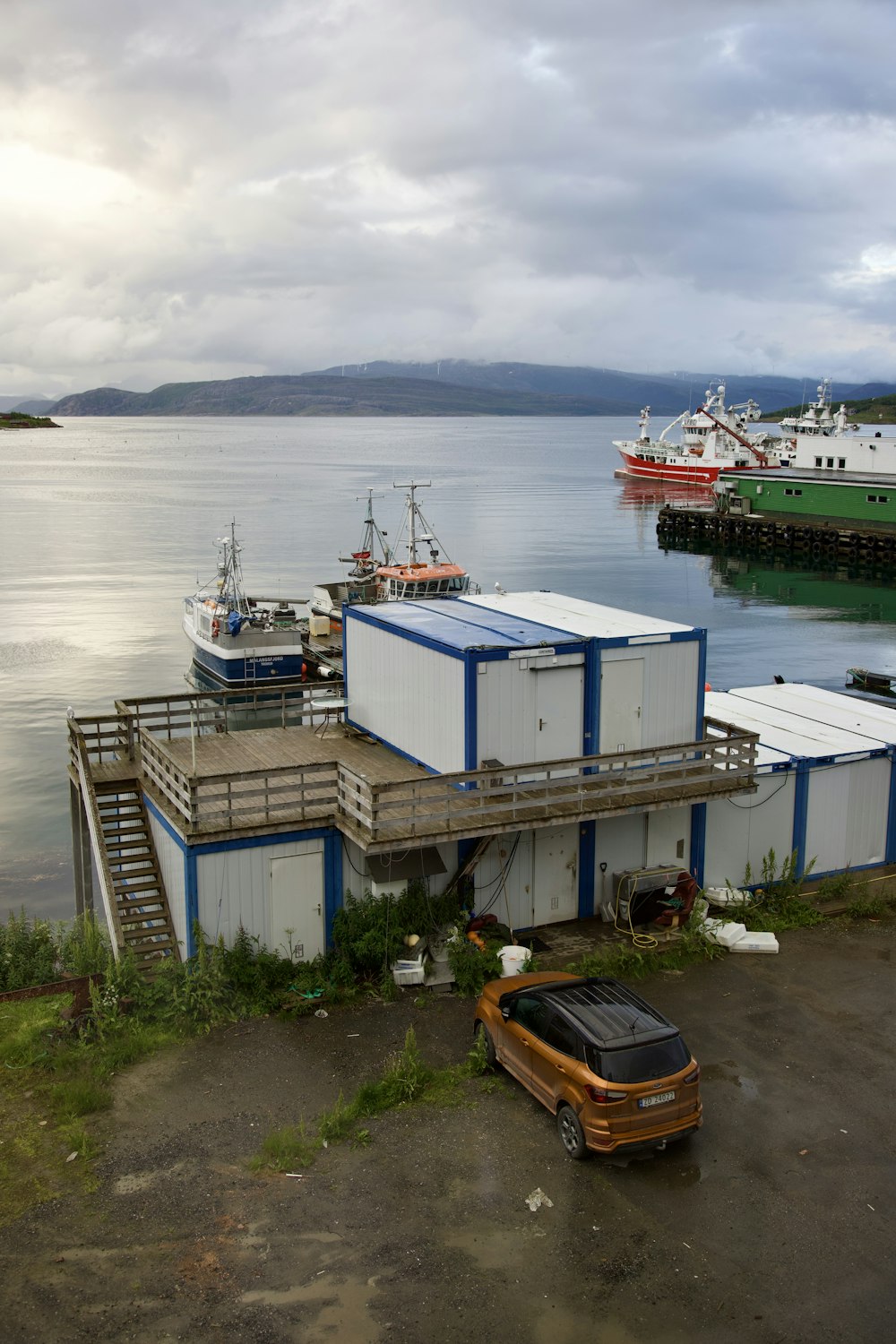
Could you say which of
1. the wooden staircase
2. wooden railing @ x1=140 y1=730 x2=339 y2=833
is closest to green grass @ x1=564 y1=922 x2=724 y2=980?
wooden railing @ x1=140 y1=730 x2=339 y2=833

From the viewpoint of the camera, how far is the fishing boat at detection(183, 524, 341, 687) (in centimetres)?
4469

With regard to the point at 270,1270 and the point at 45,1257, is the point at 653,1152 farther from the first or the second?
the point at 45,1257

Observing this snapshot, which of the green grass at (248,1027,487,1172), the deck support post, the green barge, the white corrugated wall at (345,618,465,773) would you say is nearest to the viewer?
the green grass at (248,1027,487,1172)

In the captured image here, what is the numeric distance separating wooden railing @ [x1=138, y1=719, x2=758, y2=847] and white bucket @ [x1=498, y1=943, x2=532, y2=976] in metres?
1.61

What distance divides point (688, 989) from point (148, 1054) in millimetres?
6779

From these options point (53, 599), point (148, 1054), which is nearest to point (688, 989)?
point (148, 1054)

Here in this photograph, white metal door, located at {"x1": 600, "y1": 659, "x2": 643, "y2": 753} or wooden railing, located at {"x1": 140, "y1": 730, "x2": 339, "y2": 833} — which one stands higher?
white metal door, located at {"x1": 600, "y1": 659, "x2": 643, "y2": 753}

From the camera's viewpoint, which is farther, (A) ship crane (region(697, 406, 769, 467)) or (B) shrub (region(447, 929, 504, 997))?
(A) ship crane (region(697, 406, 769, 467))

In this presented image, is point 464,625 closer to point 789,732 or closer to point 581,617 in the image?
point 581,617

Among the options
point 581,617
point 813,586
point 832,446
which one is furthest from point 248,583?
point 581,617

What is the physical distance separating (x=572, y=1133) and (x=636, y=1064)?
39.8 inches

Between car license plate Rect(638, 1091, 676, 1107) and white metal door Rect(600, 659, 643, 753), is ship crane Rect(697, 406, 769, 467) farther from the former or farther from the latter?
car license plate Rect(638, 1091, 676, 1107)

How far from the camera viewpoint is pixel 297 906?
15.6m

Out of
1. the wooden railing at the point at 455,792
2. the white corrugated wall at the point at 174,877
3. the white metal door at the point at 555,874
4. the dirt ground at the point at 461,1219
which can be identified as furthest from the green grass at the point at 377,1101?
the white metal door at the point at 555,874
